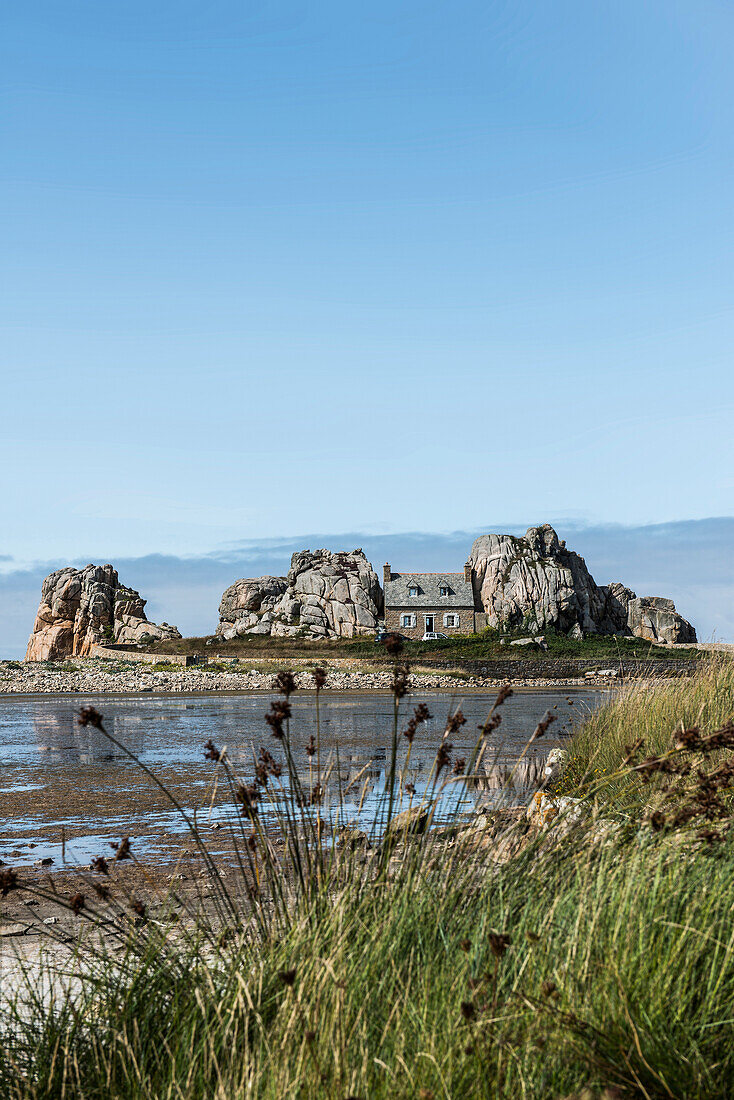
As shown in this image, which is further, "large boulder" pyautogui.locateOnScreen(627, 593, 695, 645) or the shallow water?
"large boulder" pyautogui.locateOnScreen(627, 593, 695, 645)

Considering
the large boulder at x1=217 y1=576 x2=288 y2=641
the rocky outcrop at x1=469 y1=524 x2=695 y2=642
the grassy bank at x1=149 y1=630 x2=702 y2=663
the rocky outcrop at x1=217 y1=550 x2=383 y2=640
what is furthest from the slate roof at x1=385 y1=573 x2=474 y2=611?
the large boulder at x1=217 y1=576 x2=288 y2=641

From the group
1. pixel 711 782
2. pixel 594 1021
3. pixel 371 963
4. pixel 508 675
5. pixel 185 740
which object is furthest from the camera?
pixel 508 675

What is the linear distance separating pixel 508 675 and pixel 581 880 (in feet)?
163

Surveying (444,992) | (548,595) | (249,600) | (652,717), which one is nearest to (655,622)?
(548,595)

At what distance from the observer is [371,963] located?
10.8ft

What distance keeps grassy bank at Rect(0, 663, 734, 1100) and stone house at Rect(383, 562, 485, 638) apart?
67800 mm

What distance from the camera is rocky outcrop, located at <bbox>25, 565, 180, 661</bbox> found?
256 ft

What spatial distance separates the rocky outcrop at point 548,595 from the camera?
235 feet

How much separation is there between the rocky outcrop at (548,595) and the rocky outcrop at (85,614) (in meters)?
25.9

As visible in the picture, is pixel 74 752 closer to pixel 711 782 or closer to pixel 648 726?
pixel 648 726

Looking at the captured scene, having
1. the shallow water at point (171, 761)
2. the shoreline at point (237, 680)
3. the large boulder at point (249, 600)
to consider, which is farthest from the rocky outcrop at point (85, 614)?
the shallow water at point (171, 761)

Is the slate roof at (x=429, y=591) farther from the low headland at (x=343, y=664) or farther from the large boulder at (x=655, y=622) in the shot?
the large boulder at (x=655, y=622)

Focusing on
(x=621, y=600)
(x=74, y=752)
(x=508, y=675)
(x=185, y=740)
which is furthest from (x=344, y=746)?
(x=621, y=600)

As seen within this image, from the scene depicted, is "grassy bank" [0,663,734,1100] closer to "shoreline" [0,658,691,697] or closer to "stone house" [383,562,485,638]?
"shoreline" [0,658,691,697]
